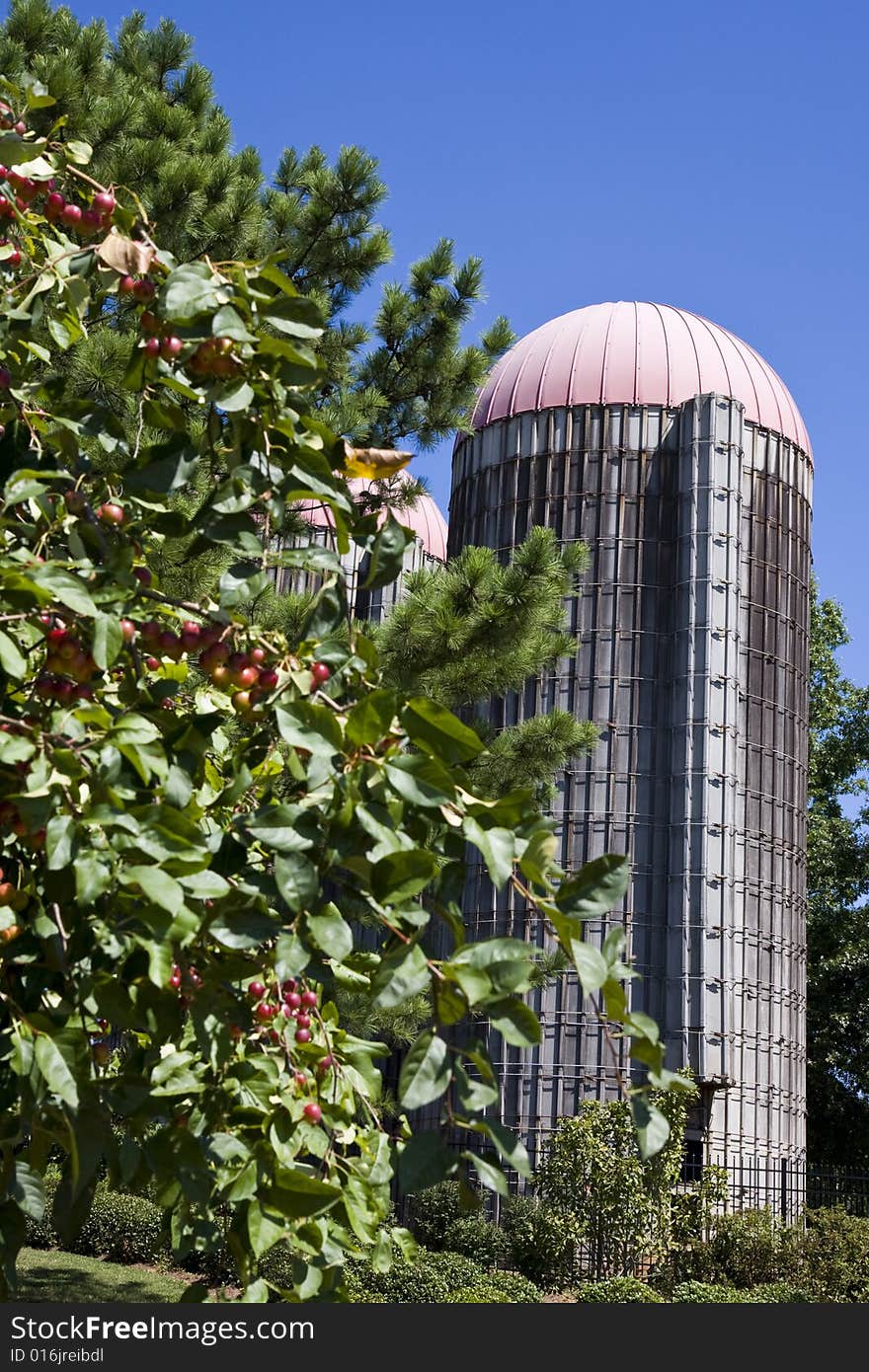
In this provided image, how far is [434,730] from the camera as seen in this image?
82.8 inches

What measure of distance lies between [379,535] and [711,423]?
21830mm

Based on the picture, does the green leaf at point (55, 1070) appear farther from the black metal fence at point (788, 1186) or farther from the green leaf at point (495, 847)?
the black metal fence at point (788, 1186)

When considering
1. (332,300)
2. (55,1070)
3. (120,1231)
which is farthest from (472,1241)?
(55,1070)

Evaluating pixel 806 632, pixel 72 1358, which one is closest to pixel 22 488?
pixel 72 1358

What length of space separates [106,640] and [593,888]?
0.82 meters

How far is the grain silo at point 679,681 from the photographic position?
2142cm

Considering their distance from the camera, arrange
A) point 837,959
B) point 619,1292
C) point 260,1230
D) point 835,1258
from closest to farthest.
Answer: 1. point 260,1230
2. point 619,1292
3. point 835,1258
4. point 837,959

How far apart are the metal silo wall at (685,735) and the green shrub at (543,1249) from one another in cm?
657

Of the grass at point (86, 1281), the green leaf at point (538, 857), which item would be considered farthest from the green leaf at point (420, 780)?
the grass at point (86, 1281)

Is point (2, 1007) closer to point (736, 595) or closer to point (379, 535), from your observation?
point (379, 535)

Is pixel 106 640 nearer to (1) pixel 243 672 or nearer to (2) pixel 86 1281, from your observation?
(1) pixel 243 672

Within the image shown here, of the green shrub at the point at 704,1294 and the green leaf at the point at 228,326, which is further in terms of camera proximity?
the green shrub at the point at 704,1294

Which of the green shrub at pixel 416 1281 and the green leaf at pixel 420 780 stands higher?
the green leaf at pixel 420 780

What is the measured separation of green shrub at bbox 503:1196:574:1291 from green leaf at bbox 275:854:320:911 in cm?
1219
